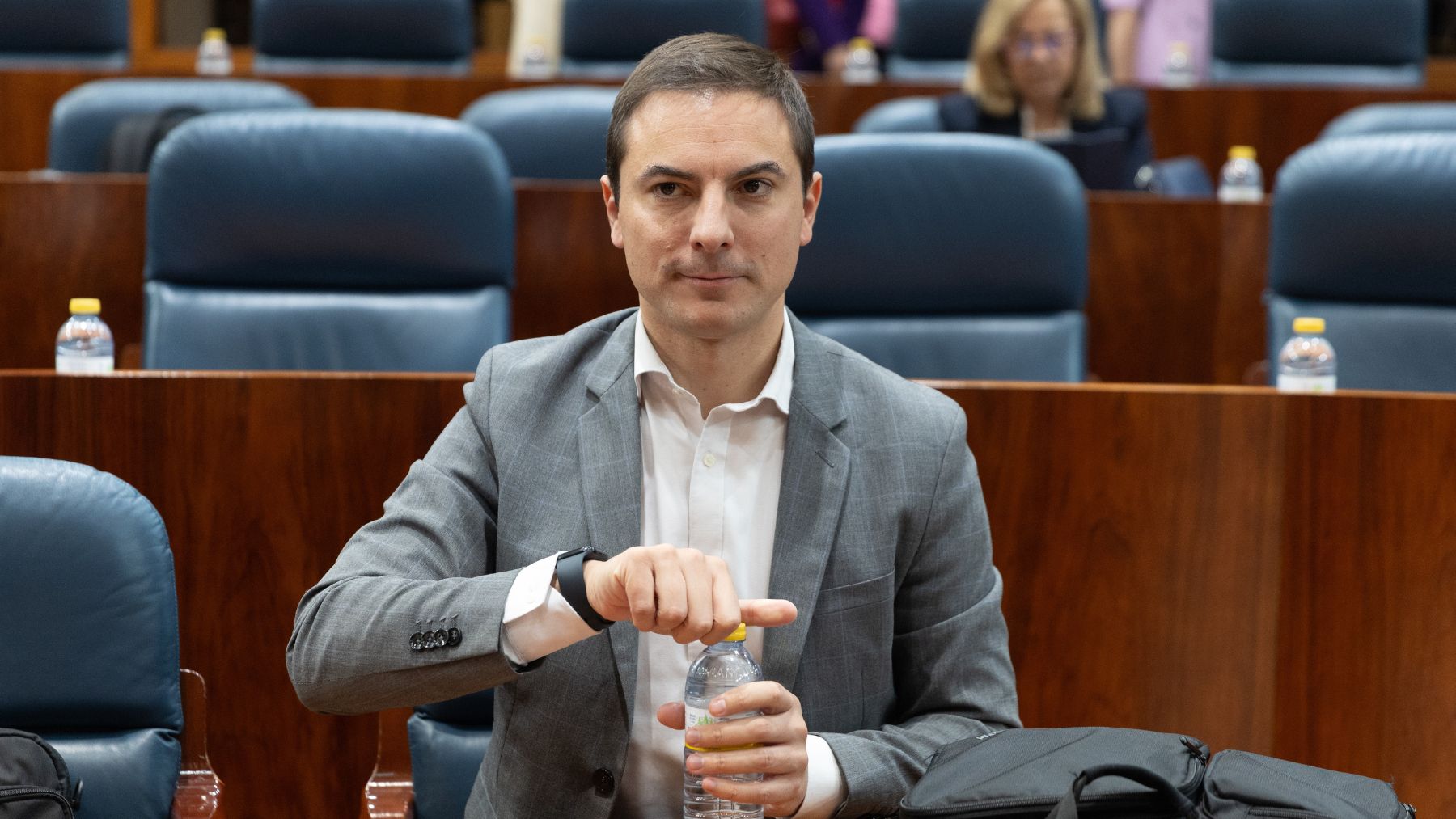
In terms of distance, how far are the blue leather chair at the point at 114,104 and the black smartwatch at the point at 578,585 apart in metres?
2.12

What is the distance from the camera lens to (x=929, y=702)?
1264 mm

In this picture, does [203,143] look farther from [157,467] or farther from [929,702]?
[929,702]

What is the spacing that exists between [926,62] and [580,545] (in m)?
3.41

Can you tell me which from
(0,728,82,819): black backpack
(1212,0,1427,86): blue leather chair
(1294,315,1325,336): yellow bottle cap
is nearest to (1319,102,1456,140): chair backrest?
(1294,315,1325,336): yellow bottle cap

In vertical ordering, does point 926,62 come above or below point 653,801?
above

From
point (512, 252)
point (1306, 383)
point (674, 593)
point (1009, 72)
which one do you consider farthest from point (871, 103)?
point (674, 593)

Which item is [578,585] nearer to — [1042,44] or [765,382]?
[765,382]

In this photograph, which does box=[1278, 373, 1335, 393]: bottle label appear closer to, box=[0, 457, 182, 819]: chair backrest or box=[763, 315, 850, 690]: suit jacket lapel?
box=[763, 315, 850, 690]: suit jacket lapel

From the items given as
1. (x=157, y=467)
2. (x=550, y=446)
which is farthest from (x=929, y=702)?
(x=157, y=467)

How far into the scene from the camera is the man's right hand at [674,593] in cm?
102

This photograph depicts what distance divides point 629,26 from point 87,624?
3.12 metres

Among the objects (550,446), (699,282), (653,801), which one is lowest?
(653,801)

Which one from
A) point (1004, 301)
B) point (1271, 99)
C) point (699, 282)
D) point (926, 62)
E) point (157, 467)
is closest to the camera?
point (699, 282)

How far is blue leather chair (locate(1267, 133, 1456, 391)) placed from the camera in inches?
87.5
